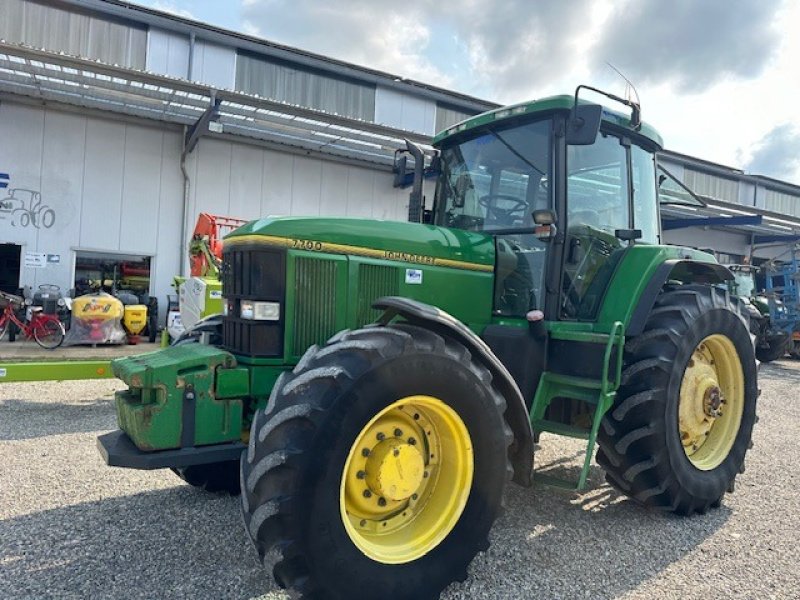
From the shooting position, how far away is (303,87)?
1484cm

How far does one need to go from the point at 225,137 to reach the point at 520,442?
12.5 meters

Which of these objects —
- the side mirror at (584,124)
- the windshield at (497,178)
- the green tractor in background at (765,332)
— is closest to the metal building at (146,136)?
the windshield at (497,178)

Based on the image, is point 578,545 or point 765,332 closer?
point 578,545

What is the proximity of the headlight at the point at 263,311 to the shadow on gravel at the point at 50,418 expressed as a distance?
3.45 metres

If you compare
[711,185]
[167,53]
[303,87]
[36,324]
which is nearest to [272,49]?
[303,87]

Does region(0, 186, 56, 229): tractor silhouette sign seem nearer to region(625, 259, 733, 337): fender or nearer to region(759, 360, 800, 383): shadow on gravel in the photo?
region(625, 259, 733, 337): fender

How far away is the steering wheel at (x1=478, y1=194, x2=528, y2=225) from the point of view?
400 centimetres

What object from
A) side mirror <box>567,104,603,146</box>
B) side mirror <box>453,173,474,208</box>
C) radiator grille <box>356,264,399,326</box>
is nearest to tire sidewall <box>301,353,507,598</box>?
radiator grille <box>356,264,399,326</box>

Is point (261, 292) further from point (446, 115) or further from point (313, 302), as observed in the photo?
point (446, 115)

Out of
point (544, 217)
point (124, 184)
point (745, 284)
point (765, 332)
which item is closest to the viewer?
point (544, 217)

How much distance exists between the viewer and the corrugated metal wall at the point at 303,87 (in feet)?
46.4

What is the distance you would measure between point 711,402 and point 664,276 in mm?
951

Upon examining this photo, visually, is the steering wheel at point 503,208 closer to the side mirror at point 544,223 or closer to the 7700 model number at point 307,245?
the side mirror at point 544,223

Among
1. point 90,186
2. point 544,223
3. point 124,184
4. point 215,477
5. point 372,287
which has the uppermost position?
point 124,184
